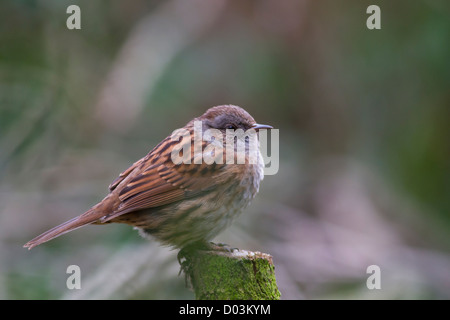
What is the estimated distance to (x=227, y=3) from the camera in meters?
9.63

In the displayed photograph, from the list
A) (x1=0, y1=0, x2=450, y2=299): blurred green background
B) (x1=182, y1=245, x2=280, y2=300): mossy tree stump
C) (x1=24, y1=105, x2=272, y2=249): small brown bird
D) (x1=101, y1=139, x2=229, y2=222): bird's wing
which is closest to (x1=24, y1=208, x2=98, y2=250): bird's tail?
(x1=24, y1=105, x2=272, y2=249): small brown bird

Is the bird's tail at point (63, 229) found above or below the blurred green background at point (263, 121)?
below

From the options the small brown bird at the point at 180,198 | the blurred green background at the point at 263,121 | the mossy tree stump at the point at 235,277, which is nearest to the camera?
the mossy tree stump at the point at 235,277

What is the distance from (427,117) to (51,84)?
5.75m

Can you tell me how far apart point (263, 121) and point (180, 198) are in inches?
211

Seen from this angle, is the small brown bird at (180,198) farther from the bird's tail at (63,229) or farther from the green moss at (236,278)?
the green moss at (236,278)

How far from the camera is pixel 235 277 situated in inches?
165

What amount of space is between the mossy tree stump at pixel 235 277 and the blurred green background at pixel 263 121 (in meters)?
2.13

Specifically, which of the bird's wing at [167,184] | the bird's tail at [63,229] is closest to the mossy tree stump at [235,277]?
the bird's wing at [167,184]

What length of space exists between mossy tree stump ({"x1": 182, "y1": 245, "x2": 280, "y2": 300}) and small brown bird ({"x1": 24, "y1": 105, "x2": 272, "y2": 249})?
592 mm

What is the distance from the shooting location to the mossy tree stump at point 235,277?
13.6ft

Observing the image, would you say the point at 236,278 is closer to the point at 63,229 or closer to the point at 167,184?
the point at 167,184

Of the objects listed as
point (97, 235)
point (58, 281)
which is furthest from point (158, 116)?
point (58, 281)

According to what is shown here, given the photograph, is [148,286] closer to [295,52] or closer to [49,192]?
[49,192]
